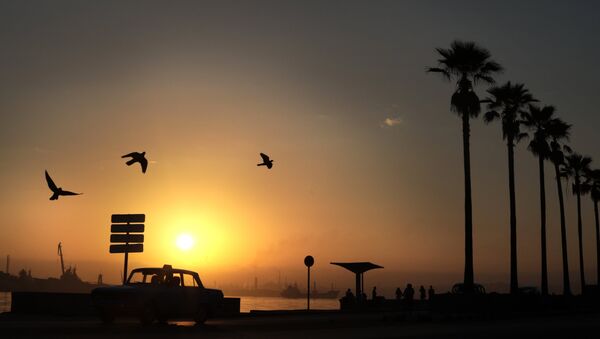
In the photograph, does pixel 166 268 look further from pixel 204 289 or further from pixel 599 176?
pixel 599 176

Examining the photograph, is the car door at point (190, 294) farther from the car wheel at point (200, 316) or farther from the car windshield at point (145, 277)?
the car windshield at point (145, 277)

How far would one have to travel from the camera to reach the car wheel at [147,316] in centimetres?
2058

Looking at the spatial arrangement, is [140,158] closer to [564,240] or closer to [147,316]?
[147,316]

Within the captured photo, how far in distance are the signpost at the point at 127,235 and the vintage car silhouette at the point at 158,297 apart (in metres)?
5.38

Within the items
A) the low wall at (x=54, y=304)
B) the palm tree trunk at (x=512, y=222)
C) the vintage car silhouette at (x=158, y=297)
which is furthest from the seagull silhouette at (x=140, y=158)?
the palm tree trunk at (x=512, y=222)

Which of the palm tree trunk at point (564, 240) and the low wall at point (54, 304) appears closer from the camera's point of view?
the low wall at point (54, 304)

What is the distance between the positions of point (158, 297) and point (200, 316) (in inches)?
84.7

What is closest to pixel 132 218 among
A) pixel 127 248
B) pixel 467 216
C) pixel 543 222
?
pixel 127 248

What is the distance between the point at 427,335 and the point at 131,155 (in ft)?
51.3

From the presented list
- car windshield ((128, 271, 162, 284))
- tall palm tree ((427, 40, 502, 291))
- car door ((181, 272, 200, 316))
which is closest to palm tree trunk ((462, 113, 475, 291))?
tall palm tree ((427, 40, 502, 291))

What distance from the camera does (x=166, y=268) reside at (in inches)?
869

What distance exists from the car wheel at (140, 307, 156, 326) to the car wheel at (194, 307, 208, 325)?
208 cm

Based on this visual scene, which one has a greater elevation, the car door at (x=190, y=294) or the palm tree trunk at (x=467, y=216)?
the palm tree trunk at (x=467, y=216)

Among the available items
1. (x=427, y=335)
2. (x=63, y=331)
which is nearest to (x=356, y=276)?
(x=427, y=335)
